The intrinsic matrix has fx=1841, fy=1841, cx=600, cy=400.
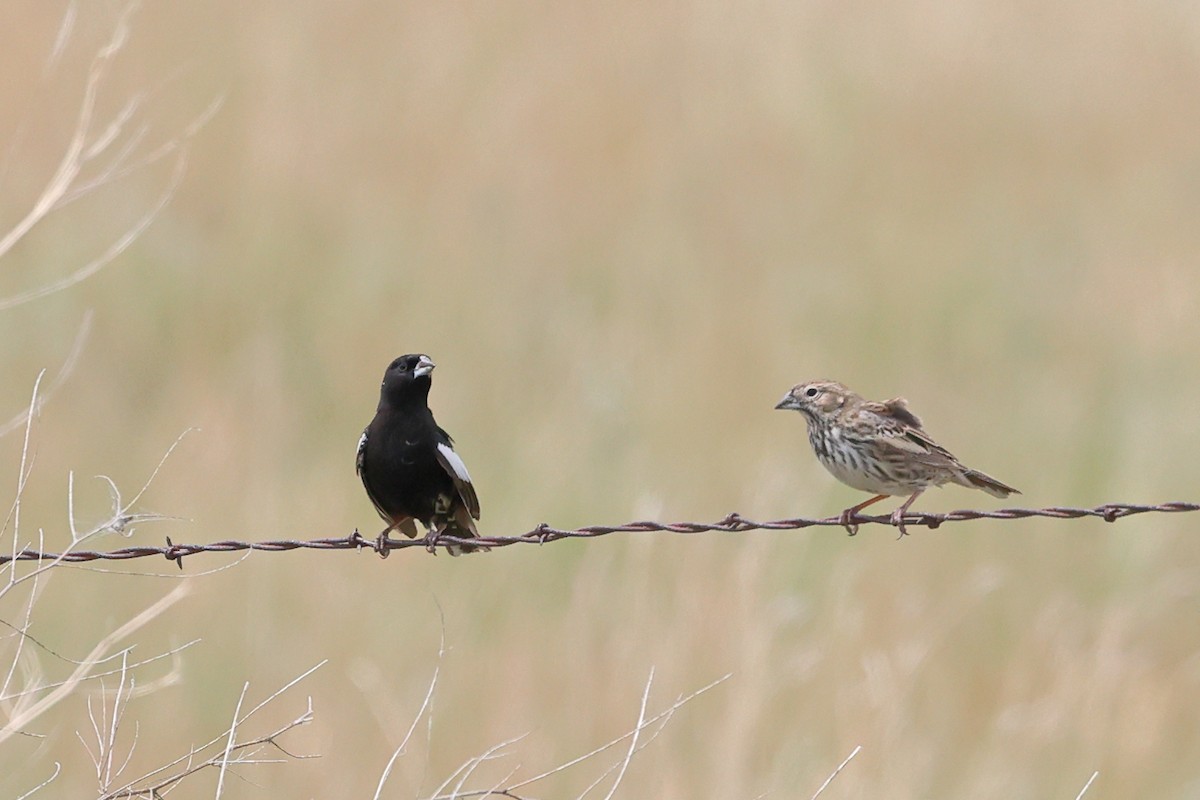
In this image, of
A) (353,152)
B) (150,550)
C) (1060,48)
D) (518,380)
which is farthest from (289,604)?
(1060,48)

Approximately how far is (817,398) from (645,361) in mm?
4725

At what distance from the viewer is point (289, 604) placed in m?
9.69

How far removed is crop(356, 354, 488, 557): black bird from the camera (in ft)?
22.9

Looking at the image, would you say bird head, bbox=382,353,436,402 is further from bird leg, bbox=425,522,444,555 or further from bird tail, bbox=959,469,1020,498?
bird tail, bbox=959,469,1020,498

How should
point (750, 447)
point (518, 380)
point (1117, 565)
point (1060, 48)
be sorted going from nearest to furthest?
point (1117, 565) < point (750, 447) < point (518, 380) < point (1060, 48)

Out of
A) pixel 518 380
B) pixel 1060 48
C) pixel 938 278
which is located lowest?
pixel 518 380

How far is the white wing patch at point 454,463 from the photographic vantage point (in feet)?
22.8

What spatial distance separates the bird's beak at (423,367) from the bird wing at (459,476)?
278 millimetres

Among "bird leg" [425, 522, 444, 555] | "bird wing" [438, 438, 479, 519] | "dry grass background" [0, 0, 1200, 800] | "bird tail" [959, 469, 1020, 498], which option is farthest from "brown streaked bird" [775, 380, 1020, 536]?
"bird leg" [425, 522, 444, 555]

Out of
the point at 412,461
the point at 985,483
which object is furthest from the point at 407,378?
the point at 985,483

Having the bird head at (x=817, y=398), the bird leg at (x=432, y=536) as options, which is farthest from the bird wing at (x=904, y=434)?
the bird leg at (x=432, y=536)

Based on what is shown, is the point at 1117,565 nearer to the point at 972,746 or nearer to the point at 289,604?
the point at 972,746

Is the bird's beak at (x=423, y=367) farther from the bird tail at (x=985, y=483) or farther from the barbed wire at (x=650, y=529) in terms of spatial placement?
the bird tail at (x=985, y=483)

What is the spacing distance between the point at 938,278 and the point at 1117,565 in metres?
4.03
